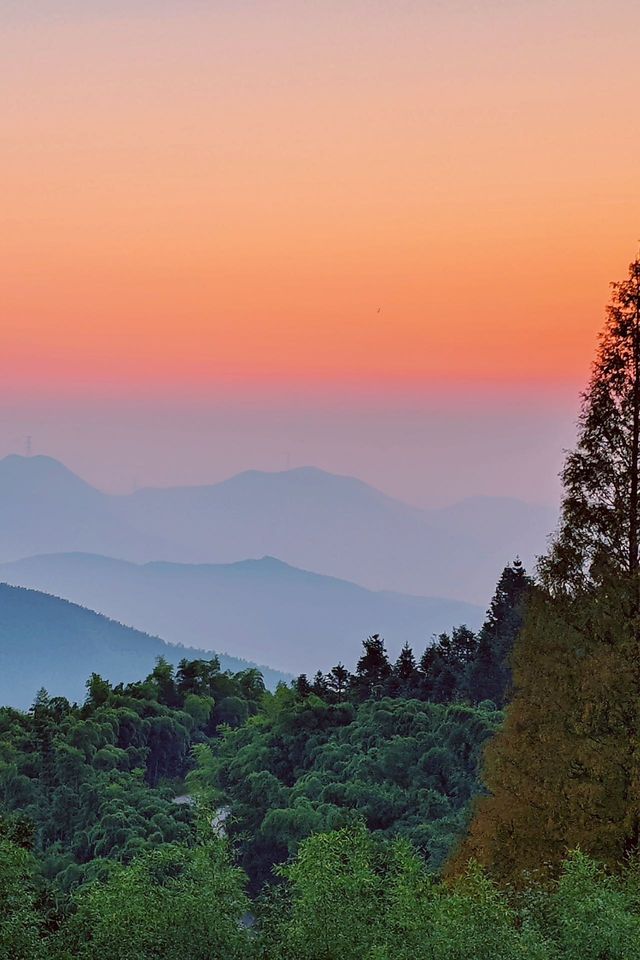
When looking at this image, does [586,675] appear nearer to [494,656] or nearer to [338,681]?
[494,656]

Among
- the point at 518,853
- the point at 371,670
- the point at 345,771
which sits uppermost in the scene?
the point at 371,670

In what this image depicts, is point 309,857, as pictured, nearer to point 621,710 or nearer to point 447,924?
point 447,924

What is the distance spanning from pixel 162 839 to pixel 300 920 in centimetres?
1258

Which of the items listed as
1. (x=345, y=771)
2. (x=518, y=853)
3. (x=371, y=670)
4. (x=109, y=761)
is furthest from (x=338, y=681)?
→ (x=518, y=853)

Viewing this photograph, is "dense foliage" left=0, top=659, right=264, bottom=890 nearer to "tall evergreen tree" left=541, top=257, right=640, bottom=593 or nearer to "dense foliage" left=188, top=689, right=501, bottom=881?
"dense foliage" left=188, top=689, right=501, bottom=881

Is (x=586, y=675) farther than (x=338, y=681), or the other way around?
(x=338, y=681)

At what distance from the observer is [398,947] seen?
12.9 m

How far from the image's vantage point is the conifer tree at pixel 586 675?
605 inches

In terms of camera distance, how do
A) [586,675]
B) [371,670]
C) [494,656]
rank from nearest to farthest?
1. [586,675]
2. [494,656]
3. [371,670]

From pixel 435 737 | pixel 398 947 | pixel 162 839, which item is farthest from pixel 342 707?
pixel 398 947

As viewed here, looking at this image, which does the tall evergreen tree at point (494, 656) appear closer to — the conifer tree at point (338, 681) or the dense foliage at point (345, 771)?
the dense foliage at point (345, 771)

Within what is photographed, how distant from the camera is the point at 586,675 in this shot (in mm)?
15617

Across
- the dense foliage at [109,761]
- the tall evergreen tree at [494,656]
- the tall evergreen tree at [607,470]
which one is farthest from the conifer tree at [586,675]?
the tall evergreen tree at [494,656]

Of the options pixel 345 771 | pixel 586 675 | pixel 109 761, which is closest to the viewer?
pixel 586 675
